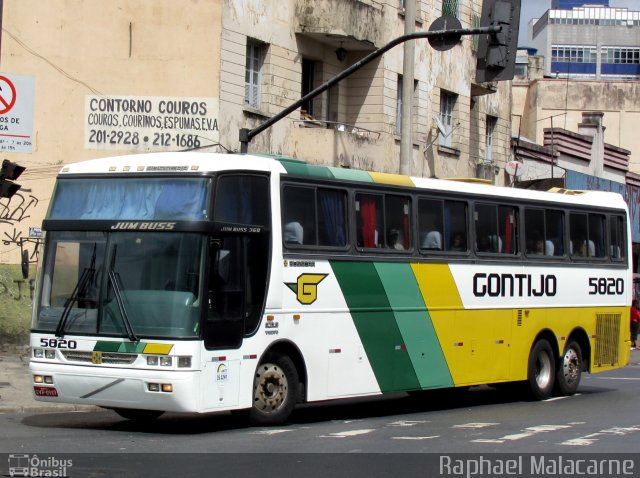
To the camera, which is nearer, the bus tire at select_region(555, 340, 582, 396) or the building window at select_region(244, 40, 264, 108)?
the bus tire at select_region(555, 340, 582, 396)

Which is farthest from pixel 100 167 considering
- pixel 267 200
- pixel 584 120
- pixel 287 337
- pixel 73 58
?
pixel 584 120

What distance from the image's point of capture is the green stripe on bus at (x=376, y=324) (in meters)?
15.0

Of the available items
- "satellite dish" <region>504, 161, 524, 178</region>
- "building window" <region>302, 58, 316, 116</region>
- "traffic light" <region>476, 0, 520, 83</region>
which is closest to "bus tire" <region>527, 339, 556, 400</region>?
"traffic light" <region>476, 0, 520, 83</region>

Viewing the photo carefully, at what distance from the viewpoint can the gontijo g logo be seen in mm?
14117

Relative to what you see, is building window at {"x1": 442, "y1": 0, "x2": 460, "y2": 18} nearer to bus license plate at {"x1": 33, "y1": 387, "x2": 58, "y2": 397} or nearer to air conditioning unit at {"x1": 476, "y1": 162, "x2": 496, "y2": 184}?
air conditioning unit at {"x1": 476, "y1": 162, "x2": 496, "y2": 184}

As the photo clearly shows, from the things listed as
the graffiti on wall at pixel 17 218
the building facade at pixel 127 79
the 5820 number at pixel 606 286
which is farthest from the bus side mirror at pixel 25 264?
the 5820 number at pixel 606 286

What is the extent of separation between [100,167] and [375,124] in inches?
619

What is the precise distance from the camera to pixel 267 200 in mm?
13789

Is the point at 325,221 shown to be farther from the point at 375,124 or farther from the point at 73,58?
the point at 375,124

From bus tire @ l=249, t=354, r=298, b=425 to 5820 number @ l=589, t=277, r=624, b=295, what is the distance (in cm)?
760

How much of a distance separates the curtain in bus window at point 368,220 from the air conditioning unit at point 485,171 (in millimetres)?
19516

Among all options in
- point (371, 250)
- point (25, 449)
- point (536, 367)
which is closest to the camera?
point (25, 449)

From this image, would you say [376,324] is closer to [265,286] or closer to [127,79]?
[265,286]

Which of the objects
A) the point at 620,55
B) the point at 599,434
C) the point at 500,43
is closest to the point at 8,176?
the point at 500,43
